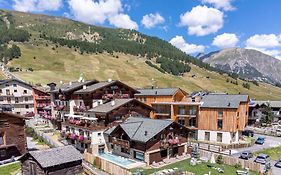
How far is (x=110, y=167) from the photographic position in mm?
42812

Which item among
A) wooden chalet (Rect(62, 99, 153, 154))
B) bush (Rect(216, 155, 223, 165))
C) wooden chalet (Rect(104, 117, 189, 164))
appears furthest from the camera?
wooden chalet (Rect(62, 99, 153, 154))

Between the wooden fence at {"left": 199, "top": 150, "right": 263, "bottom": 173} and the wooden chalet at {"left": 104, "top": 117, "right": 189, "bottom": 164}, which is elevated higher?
the wooden chalet at {"left": 104, "top": 117, "right": 189, "bottom": 164}

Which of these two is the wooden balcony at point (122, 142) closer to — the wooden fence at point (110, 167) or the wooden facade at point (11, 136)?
the wooden fence at point (110, 167)

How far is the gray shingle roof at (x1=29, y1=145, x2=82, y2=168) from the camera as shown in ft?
129

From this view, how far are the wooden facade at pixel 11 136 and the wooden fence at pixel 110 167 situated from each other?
13.7 meters

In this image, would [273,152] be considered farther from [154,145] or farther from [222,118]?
[154,145]

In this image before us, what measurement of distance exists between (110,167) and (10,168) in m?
15.4

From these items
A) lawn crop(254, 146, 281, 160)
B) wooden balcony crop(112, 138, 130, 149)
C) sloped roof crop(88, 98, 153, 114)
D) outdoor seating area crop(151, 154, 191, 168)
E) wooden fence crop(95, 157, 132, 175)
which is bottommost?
lawn crop(254, 146, 281, 160)

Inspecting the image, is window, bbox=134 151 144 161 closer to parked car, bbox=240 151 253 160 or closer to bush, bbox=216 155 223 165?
bush, bbox=216 155 223 165

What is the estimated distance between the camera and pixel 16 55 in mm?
189750

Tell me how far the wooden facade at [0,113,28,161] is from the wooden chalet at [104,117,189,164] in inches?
561

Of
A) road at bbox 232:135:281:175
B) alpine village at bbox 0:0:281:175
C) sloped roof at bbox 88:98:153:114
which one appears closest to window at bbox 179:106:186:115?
alpine village at bbox 0:0:281:175

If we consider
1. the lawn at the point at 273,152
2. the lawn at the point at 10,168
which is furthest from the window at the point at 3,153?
the lawn at the point at 273,152

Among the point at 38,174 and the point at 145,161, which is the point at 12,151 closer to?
the point at 38,174
